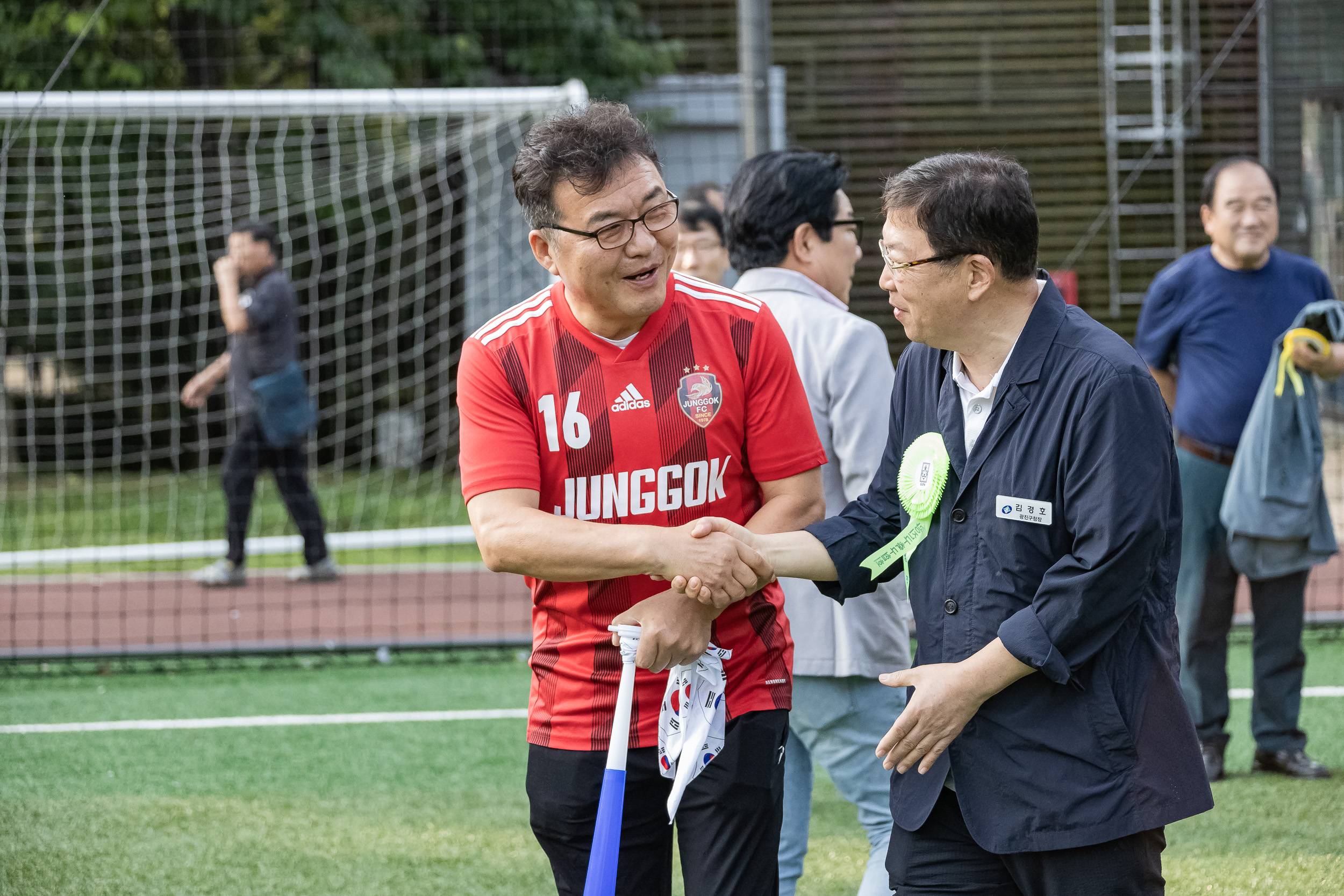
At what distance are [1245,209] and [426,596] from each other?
5166 mm

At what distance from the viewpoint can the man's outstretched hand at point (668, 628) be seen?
2.04 m

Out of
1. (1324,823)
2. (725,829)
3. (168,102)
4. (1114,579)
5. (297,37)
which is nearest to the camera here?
(1114,579)

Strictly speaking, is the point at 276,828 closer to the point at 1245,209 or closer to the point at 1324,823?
the point at 1324,823

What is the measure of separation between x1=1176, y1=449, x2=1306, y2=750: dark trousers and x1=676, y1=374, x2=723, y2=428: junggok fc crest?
2.64 metres

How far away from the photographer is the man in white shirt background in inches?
115

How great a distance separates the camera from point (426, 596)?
25.9 ft

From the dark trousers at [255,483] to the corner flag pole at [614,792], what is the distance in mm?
5975

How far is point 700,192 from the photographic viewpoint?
15.1 feet

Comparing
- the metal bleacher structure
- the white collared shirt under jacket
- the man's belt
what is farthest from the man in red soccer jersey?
the metal bleacher structure

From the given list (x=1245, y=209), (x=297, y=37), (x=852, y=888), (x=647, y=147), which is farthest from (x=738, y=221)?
(x=297, y=37)

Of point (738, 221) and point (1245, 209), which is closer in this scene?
point (738, 221)

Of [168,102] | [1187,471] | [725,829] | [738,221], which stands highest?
[168,102]

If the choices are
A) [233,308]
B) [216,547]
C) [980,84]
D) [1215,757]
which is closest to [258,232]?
[233,308]

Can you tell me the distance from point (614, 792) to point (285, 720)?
12.2 feet
